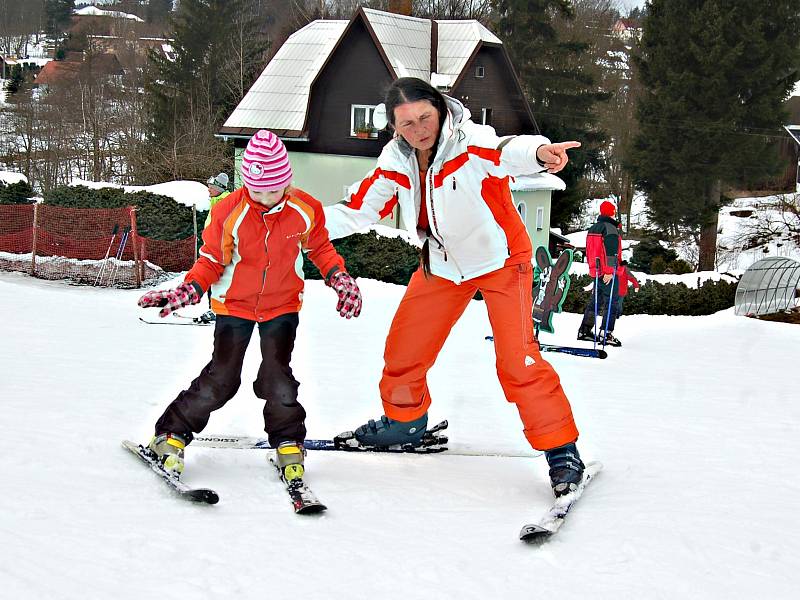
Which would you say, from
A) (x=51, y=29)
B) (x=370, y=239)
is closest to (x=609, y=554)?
(x=370, y=239)

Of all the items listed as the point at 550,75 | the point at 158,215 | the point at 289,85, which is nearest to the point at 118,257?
the point at 158,215

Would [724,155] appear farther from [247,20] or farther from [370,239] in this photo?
[247,20]

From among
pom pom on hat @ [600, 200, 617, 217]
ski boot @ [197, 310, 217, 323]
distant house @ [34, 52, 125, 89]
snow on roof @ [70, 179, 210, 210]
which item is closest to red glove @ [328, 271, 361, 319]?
ski boot @ [197, 310, 217, 323]

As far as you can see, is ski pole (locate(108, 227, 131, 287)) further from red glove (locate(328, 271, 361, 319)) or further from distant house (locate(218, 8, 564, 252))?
red glove (locate(328, 271, 361, 319))

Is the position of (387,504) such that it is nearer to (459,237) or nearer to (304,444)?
(304,444)

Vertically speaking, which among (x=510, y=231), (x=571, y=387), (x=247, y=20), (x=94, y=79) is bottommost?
(x=571, y=387)

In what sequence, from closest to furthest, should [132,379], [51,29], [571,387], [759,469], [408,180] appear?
[408,180]
[759,469]
[132,379]
[571,387]
[51,29]

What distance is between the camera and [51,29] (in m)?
92.6

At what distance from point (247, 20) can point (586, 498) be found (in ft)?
152

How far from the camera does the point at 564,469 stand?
414cm

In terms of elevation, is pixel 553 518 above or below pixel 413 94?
below

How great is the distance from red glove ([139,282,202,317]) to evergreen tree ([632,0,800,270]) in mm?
32326

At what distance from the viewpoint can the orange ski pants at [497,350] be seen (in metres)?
4.16

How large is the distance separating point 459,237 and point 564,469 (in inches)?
44.0
